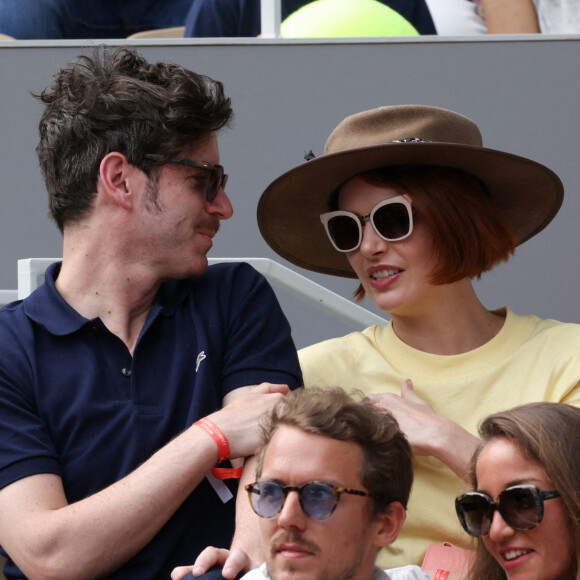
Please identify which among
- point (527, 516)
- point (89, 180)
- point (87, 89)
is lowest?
point (527, 516)

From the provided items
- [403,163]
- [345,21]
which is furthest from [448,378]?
[345,21]

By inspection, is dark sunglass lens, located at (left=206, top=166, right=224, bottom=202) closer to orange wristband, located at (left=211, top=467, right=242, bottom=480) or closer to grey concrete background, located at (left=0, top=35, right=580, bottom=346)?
orange wristband, located at (left=211, top=467, right=242, bottom=480)

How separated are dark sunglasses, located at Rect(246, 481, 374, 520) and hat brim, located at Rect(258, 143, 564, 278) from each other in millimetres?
1072

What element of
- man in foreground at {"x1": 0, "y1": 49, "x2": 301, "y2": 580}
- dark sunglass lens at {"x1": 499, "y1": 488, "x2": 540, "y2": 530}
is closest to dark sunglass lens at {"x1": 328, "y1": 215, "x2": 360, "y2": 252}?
man in foreground at {"x1": 0, "y1": 49, "x2": 301, "y2": 580}

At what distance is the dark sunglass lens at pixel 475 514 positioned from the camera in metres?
2.20

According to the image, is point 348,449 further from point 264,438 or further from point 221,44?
point 221,44

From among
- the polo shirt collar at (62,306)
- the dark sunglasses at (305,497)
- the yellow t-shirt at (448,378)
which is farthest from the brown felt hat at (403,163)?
the dark sunglasses at (305,497)

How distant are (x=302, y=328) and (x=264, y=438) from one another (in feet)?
7.19

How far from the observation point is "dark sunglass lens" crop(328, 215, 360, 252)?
9.70ft

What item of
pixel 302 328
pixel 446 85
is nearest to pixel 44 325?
pixel 302 328

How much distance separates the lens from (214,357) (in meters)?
2.78

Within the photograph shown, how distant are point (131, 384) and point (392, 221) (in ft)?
2.73

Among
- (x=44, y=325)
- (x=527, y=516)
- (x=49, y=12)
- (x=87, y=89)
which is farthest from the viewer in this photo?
(x=49, y=12)

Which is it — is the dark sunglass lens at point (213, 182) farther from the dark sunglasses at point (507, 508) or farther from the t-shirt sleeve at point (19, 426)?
the dark sunglasses at point (507, 508)
